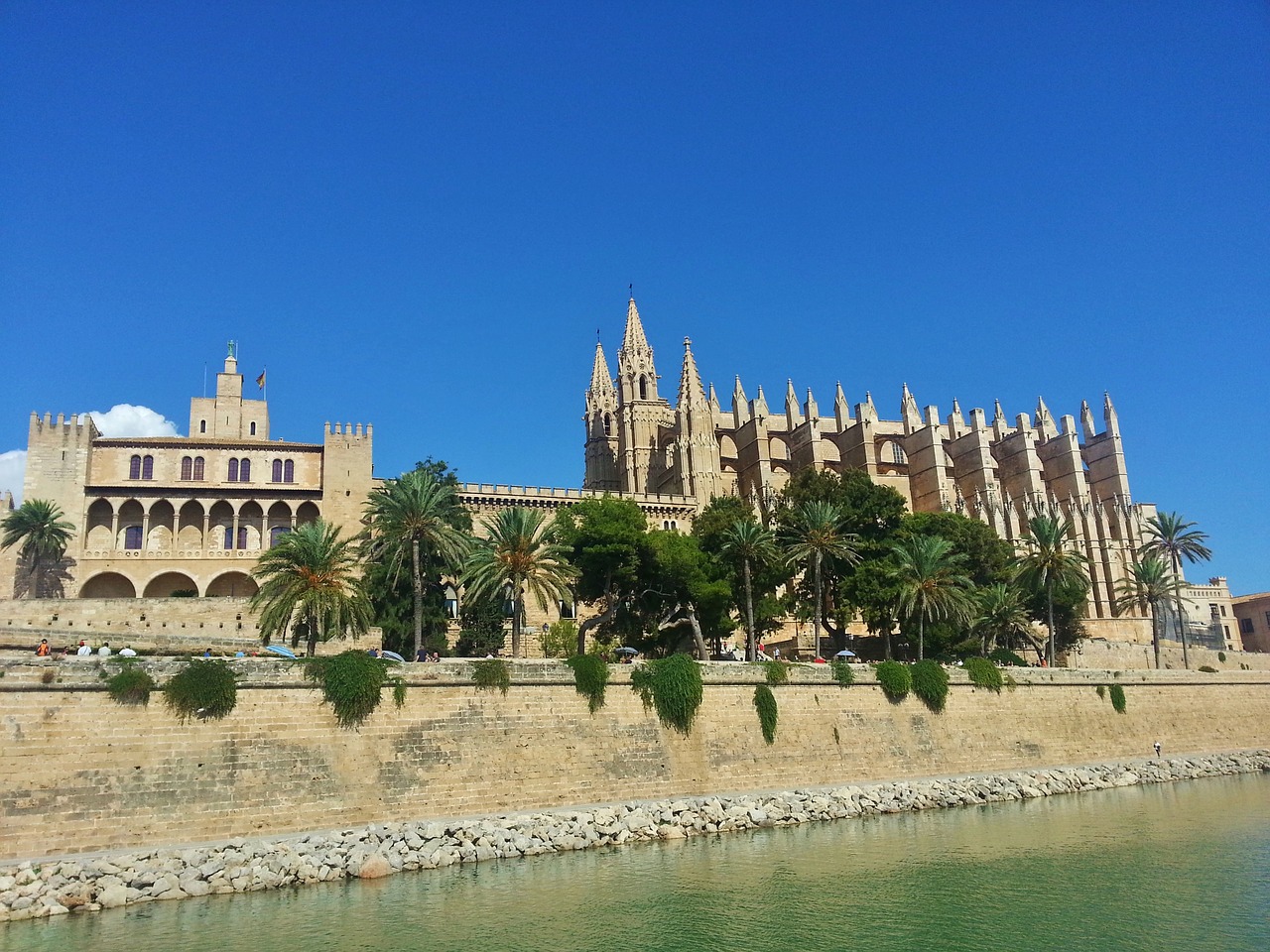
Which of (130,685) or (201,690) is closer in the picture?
(130,685)

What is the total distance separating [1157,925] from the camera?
16.6 metres

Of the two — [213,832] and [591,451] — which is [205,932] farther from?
[591,451]

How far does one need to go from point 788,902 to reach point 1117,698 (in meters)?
24.8

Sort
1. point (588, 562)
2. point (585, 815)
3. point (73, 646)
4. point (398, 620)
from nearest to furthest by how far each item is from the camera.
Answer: point (585, 815)
point (73, 646)
point (398, 620)
point (588, 562)

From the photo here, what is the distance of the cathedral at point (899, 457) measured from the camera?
208 feet

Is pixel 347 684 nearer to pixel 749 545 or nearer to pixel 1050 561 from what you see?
pixel 749 545

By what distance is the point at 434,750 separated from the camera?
24.1 m

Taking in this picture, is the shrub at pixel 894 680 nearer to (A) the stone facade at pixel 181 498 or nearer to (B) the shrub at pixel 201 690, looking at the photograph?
(B) the shrub at pixel 201 690

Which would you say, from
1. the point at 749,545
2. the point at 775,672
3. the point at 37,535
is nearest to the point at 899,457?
the point at 749,545

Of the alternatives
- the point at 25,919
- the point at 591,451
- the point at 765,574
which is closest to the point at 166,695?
the point at 25,919

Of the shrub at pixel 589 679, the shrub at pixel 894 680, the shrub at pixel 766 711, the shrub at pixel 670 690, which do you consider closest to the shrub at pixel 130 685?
the shrub at pixel 589 679

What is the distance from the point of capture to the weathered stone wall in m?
20.5

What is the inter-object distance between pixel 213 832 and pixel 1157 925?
1742 centimetres

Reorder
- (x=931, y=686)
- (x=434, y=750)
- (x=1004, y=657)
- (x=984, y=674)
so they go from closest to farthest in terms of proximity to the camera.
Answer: (x=434, y=750), (x=931, y=686), (x=984, y=674), (x=1004, y=657)
